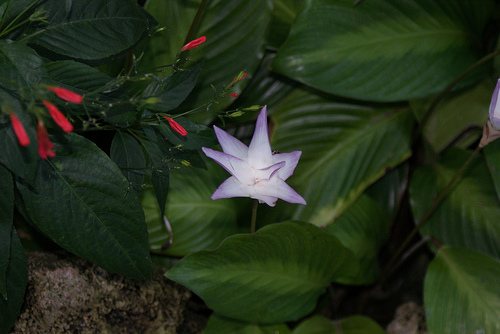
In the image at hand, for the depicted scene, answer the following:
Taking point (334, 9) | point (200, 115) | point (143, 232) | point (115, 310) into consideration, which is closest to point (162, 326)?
point (115, 310)

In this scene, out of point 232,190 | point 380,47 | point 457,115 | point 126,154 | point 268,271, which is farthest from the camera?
point 457,115

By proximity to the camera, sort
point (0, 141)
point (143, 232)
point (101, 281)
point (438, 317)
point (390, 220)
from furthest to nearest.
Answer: point (390, 220), point (438, 317), point (101, 281), point (143, 232), point (0, 141)

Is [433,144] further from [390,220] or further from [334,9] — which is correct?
[334,9]

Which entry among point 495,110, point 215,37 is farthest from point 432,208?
point 215,37

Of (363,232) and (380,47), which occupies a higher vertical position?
(380,47)

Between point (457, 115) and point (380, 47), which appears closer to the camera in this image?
point (380, 47)

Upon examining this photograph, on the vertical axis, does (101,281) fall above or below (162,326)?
above

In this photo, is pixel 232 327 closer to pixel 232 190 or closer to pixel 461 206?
pixel 232 190
